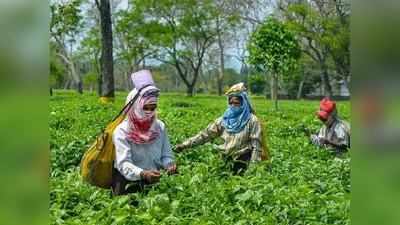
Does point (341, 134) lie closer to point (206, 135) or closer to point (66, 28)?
point (206, 135)

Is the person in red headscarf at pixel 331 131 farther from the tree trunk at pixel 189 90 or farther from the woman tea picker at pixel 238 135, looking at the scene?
the tree trunk at pixel 189 90

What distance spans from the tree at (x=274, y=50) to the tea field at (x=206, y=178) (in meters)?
0.13

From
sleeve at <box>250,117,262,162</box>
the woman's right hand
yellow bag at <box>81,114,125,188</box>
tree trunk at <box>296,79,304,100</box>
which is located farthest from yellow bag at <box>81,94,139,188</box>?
tree trunk at <box>296,79,304,100</box>

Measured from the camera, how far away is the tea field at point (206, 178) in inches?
70.6

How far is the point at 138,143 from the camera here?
214 cm

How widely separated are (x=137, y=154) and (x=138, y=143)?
45mm

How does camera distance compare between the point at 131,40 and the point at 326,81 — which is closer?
the point at 326,81

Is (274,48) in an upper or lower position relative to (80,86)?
upper

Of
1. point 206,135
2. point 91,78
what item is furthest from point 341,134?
point 91,78

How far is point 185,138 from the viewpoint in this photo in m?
2.43

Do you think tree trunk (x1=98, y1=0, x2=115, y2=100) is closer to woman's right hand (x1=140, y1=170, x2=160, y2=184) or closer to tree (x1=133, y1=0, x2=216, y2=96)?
tree (x1=133, y1=0, x2=216, y2=96)

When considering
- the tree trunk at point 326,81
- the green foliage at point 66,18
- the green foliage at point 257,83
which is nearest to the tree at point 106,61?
the green foliage at point 66,18
